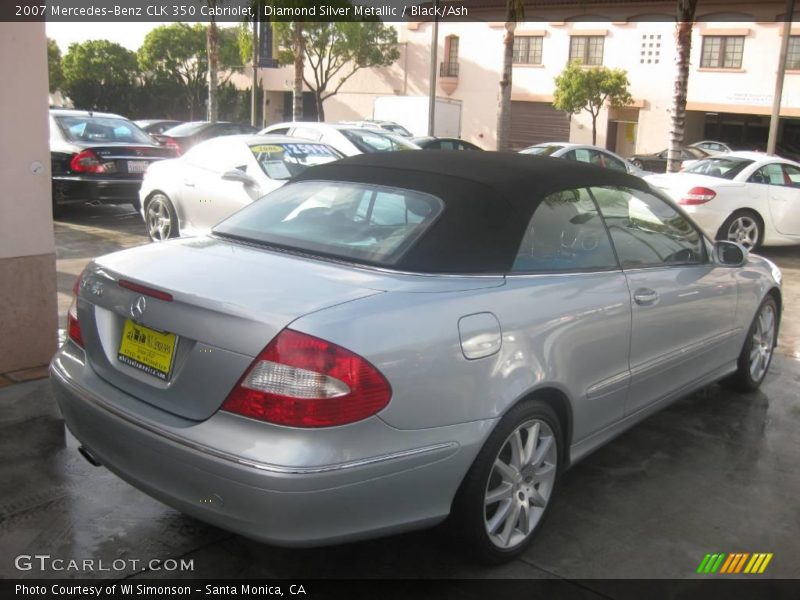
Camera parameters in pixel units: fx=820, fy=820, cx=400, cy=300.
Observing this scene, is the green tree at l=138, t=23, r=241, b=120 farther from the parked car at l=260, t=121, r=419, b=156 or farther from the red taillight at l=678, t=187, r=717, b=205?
the red taillight at l=678, t=187, r=717, b=205

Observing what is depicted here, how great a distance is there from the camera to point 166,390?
2873mm

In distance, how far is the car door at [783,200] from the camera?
38.0ft

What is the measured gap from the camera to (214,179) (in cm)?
876

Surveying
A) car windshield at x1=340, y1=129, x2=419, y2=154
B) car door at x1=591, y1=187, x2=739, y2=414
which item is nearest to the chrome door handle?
car door at x1=591, y1=187, x2=739, y2=414

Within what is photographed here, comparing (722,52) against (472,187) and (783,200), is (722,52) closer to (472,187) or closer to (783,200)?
(783,200)

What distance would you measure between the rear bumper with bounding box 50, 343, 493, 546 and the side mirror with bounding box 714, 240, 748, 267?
2510 mm

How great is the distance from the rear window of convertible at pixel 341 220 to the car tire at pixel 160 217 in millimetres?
5337

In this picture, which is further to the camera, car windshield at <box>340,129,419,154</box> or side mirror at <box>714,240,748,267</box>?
car windshield at <box>340,129,419,154</box>

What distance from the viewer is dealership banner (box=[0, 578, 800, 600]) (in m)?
2.99

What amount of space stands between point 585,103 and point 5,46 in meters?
35.3

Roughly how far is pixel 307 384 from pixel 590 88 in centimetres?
3692

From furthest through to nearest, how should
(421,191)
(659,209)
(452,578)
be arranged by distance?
(659,209), (421,191), (452,578)

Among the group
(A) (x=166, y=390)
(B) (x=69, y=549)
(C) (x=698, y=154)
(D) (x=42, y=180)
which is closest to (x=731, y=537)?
(A) (x=166, y=390)

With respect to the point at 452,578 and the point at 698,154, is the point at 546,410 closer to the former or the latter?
the point at 452,578
